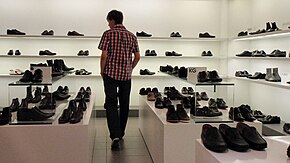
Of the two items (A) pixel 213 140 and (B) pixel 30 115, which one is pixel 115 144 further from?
(A) pixel 213 140

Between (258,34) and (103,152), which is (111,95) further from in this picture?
(258,34)

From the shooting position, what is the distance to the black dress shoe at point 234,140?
6.15ft

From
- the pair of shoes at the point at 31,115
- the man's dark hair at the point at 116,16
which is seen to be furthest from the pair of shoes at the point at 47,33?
the pair of shoes at the point at 31,115

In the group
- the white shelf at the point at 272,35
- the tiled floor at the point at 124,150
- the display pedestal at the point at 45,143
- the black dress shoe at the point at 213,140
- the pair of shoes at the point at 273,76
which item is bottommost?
the tiled floor at the point at 124,150

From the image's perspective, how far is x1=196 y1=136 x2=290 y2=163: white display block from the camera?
5.73 feet

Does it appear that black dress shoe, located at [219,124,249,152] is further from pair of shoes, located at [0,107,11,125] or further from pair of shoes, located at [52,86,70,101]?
pair of shoes, located at [52,86,70,101]

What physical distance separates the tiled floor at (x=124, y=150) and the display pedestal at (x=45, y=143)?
835 mm

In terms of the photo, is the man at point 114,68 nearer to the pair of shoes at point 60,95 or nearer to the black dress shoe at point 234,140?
the pair of shoes at point 60,95

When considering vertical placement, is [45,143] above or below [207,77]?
below

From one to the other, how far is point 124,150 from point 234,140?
103 inches

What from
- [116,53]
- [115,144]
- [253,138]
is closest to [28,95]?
[116,53]

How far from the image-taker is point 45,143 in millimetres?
3129

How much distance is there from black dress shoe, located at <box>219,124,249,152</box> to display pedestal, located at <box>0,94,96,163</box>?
4.90 ft

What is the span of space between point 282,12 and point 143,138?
2.86 metres
